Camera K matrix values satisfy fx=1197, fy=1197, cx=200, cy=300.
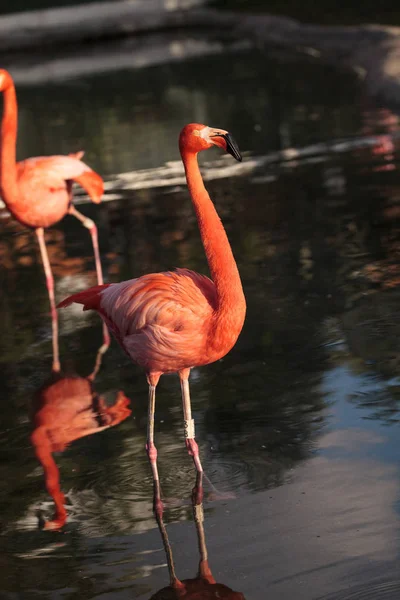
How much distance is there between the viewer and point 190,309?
5012 mm

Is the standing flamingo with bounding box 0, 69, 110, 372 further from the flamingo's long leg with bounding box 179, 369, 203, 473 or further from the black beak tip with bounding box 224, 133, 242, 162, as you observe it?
the black beak tip with bounding box 224, 133, 242, 162

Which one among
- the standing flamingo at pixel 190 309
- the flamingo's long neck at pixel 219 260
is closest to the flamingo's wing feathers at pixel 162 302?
the standing flamingo at pixel 190 309

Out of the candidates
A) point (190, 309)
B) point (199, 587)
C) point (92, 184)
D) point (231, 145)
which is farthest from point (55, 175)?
point (199, 587)

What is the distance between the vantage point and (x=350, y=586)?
412 centimetres

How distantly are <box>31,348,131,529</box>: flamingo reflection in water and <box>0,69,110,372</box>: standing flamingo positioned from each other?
1.30 meters

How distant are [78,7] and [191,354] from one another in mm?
36363

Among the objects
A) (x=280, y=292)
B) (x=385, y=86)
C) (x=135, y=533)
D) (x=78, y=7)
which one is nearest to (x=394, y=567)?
(x=135, y=533)

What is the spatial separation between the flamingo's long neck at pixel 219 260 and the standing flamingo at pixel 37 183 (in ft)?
10.8

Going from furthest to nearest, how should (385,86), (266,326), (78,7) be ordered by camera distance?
(78,7) → (385,86) → (266,326)

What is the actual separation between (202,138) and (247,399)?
6.00 ft

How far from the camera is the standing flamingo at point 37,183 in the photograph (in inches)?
330

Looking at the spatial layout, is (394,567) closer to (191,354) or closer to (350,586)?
(350,586)

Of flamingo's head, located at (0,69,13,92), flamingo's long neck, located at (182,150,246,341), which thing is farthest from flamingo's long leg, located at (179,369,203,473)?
flamingo's head, located at (0,69,13,92)

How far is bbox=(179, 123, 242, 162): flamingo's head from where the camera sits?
4.88m
